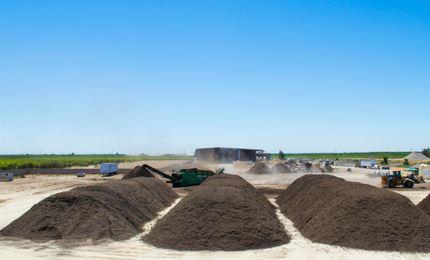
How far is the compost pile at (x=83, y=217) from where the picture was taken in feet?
49.9

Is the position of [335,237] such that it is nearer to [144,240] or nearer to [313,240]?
[313,240]

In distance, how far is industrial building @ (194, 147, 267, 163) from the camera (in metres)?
77.9

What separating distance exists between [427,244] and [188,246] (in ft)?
25.2

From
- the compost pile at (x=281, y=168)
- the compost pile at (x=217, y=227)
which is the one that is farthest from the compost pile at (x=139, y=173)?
the compost pile at (x=281, y=168)

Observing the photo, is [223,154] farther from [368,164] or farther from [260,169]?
[368,164]

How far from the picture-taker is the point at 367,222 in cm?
1455

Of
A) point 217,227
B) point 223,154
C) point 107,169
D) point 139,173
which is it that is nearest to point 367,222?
point 217,227

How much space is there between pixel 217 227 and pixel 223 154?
64.1m

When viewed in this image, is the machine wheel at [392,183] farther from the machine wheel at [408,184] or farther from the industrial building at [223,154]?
the industrial building at [223,154]

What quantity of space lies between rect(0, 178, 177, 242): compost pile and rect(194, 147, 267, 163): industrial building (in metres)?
58.0

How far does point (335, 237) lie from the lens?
47.2 feet

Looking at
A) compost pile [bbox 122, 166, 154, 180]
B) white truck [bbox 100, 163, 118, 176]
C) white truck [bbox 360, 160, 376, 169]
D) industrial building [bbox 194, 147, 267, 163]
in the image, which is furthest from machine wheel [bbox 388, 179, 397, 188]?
industrial building [bbox 194, 147, 267, 163]

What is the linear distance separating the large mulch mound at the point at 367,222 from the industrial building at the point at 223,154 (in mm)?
59448

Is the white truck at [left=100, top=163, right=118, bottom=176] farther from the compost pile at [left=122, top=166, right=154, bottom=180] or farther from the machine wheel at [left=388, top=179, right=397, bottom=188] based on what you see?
the machine wheel at [left=388, top=179, right=397, bottom=188]
